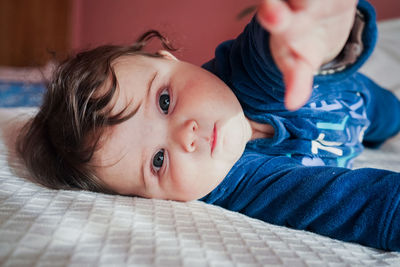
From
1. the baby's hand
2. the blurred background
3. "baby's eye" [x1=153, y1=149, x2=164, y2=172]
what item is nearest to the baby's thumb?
the baby's hand

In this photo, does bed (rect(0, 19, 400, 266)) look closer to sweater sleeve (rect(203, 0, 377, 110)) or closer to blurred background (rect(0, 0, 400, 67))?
sweater sleeve (rect(203, 0, 377, 110))

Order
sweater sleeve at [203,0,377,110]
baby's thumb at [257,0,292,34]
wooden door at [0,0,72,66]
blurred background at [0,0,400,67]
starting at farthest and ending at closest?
1. wooden door at [0,0,72,66]
2. blurred background at [0,0,400,67]
3. sweater sleeve at [203,0,377,110]
4. baby's thumb at [257,0,292,34]

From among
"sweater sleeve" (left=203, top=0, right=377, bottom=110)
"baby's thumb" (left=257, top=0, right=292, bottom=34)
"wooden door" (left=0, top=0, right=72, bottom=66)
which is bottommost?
"wooden door" (left=0, top=0, right=72, bottom=66)

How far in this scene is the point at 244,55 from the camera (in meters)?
0.77

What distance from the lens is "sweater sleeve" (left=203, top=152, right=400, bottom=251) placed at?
0.59 m

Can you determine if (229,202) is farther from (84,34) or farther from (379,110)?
(84,34)

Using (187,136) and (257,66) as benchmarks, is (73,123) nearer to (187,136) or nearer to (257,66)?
(187,136)

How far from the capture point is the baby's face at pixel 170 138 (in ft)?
2.28

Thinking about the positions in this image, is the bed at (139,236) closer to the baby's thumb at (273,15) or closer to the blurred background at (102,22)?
the baby's thumb at (273,15)

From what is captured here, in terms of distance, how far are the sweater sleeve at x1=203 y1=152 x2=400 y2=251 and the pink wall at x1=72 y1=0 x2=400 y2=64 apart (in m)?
1.15

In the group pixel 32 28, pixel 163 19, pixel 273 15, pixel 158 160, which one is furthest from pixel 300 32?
pixel 32 28

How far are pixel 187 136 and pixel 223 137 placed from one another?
70mm

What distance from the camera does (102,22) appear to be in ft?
11.1

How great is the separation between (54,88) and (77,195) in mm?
288
